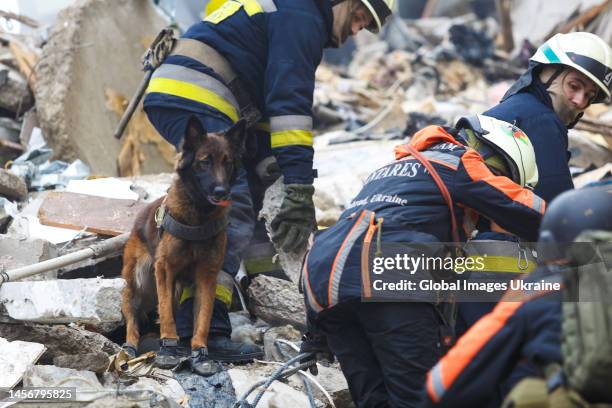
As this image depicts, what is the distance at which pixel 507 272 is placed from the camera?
4.24 m

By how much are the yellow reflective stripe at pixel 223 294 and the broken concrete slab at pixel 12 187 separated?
77.4 inches

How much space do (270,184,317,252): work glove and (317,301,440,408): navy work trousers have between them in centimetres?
123

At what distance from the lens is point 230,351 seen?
5.16 metres

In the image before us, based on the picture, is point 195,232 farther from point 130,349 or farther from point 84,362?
point 84,362

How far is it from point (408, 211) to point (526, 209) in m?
0.47

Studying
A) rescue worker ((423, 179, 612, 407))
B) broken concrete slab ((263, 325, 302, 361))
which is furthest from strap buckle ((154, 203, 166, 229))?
rescue worker ((423, 179, 612, 407))

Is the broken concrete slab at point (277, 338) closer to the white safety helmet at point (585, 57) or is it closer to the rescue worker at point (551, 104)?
the rescue worker at point (551, 104)

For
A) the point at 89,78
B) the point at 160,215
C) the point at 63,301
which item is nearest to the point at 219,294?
the point at 160,215

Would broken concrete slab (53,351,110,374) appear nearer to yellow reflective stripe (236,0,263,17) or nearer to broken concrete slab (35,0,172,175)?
yellow reflective stripe (236,0,263,17)

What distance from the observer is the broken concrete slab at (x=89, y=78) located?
779cm

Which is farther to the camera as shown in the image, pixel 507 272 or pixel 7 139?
pixel 7 139

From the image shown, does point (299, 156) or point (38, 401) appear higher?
point (299, 156)

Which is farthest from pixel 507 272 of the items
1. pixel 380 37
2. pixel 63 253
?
pixel 380 37

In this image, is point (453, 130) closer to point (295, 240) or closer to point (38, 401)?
point (295, 240)
